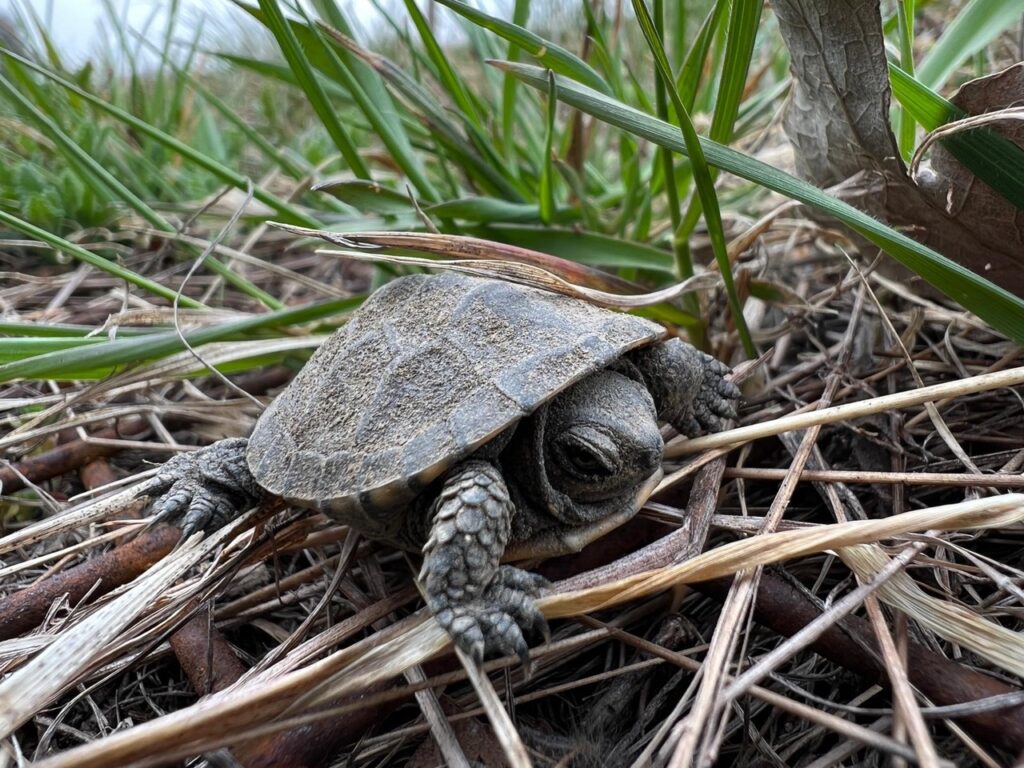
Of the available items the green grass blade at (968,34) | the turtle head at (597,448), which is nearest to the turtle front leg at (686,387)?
the turtle head at (597,448)

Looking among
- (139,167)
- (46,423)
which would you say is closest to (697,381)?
(46,423)

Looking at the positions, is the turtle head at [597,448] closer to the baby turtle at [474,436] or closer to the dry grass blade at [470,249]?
the baby turtle at [474,436]

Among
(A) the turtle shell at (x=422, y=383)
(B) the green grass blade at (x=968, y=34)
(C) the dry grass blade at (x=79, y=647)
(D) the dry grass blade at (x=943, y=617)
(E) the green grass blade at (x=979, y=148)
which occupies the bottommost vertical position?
(D) the dry grass blade at (x=943, y=617)

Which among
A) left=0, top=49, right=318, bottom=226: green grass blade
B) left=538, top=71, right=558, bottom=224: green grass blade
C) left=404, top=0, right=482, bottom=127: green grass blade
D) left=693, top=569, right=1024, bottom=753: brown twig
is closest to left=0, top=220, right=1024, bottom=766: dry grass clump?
left=693, top=569, right=1024, bottom=753: brown twig

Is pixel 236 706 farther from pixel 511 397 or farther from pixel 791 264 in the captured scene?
pixel 791 264

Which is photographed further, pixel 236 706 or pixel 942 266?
pixel 942 266

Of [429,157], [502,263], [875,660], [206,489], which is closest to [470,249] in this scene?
[502,263]

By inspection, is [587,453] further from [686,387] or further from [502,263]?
[502,263]
